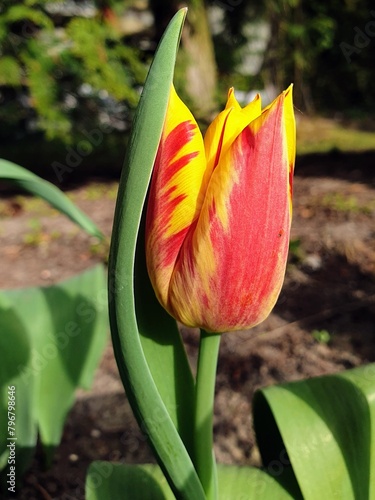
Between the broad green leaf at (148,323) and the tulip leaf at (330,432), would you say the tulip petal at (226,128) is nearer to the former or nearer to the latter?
the broad green leaf at (148,323)

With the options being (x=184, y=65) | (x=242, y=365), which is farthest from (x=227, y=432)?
(x=184, y=65)

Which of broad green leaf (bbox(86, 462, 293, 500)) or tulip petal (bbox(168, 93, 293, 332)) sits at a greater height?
tulip petal (bbox(168, 93, 293, 332))

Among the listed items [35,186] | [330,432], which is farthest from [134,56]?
[330,432]

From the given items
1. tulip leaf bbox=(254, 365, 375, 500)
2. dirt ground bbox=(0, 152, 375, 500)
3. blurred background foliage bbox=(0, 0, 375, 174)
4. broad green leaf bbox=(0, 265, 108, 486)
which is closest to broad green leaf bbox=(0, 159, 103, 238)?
broad green leaf bbox=(0, 265, 108, 486)

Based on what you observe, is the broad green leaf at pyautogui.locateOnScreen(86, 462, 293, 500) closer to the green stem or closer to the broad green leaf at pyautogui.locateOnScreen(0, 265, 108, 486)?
the green stem

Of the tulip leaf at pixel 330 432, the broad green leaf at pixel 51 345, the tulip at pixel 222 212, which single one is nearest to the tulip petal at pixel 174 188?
the tulip at pixel 222 212
